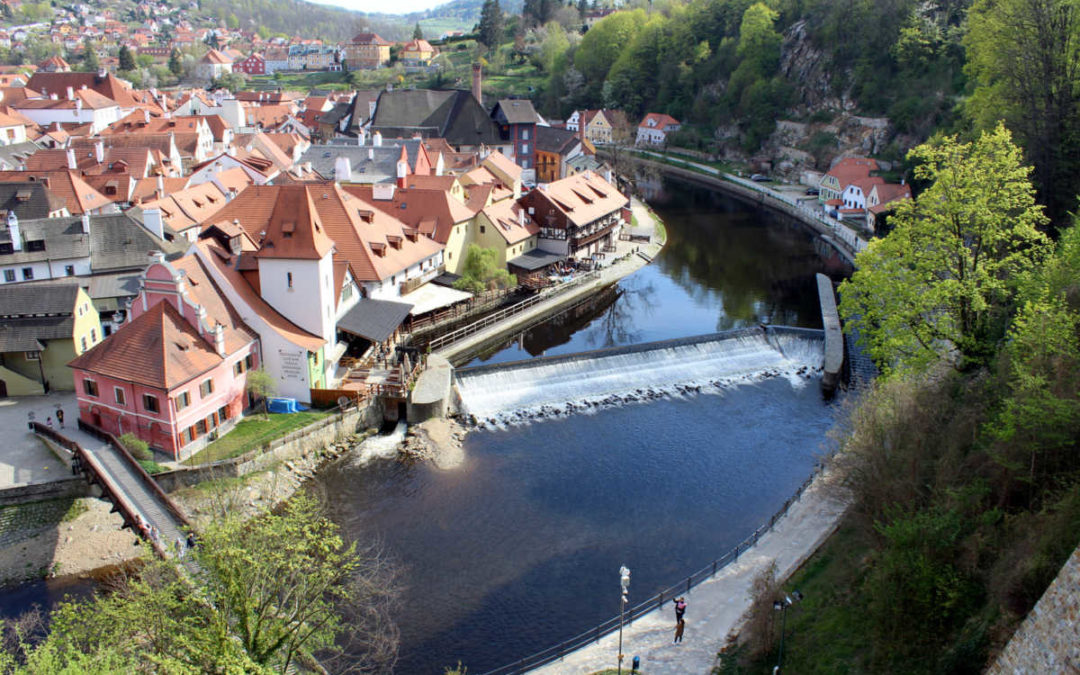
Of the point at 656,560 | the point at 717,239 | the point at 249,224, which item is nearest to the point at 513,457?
the point at 656,560

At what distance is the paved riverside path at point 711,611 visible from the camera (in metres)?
20.7

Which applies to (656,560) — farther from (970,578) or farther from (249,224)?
(249,224)

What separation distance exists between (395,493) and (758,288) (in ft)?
118

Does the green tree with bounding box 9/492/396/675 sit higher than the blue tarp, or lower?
higher

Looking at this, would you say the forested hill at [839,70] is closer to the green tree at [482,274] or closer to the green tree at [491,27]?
the green tree at [491,27]

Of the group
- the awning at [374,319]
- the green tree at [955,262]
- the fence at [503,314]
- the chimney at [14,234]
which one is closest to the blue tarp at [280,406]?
the awning at [374,319]

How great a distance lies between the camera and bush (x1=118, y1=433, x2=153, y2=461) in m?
28.8

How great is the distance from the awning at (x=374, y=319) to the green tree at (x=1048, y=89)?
109 ft

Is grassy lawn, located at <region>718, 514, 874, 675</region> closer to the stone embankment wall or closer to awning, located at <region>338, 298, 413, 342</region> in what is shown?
the stone embankment wall

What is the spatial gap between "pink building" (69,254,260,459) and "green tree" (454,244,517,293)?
18.6 meters

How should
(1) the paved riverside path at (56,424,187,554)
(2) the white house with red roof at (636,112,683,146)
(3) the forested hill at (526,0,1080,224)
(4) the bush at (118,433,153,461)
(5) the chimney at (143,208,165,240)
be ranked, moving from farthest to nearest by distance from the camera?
(2) the white house with red roof at (636,112,683,146), (5) the chimney at (143,208,165,240), (3) the forested hill at (526,0,1080,224), (4) the bush at (118,433,153,461), (1) the paved riverside path at (56,424,187,554)

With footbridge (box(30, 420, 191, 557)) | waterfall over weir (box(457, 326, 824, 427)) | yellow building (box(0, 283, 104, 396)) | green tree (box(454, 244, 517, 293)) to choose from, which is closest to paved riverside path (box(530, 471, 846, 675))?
footbridge (box(30, 420, 191, 557))

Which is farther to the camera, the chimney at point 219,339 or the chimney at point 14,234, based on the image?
the chimney at point 14,234

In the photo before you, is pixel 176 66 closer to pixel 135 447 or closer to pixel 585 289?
pixel 585 289
